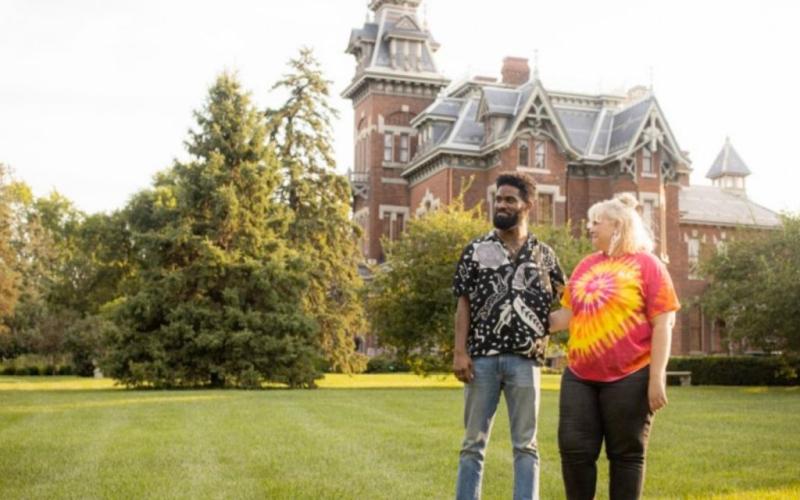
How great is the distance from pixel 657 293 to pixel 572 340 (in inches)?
24.7

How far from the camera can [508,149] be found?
4681 centimetres

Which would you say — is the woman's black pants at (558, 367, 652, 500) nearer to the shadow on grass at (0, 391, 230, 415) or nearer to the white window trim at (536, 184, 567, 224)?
the shadow on grass at (0, 391, 230, 415)

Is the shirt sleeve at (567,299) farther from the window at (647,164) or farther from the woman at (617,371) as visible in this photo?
the window at (647,164)

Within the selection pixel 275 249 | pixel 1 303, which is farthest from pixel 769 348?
pixel 1 303

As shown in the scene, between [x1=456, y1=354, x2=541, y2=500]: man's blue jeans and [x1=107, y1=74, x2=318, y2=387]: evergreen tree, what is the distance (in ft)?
84.0

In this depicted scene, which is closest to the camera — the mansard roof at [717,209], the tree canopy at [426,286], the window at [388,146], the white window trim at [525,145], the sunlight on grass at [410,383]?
the tree canopy at [426,286]

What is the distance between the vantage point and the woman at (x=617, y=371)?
6.56m

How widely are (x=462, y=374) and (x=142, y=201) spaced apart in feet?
149

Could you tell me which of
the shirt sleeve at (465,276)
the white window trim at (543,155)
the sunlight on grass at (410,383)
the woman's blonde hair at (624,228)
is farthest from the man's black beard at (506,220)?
the white window trim at (543,155)

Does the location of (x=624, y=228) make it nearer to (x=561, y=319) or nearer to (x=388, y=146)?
(x=561, y=319)

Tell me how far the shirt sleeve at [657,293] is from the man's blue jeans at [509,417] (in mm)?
859

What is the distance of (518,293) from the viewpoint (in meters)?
6.93

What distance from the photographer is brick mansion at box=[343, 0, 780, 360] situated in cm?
4750

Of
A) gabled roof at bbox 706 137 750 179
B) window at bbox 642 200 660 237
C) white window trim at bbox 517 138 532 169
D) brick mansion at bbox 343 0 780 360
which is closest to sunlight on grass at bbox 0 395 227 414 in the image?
→ brick mansion at bbox 343 0 780 360
